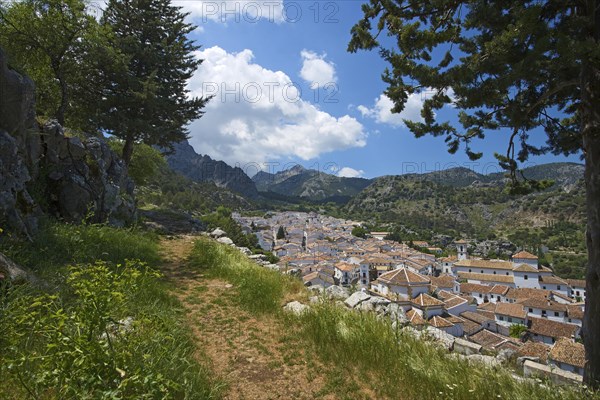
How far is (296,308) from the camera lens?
6.48 meters

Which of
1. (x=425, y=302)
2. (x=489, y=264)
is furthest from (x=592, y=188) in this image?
(x=489, y=264)

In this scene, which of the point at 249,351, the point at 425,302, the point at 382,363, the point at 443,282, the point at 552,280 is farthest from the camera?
the point at 552,280

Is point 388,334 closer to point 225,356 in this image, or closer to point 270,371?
point 270,371

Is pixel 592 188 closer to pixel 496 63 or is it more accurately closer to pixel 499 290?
pixel 496 63

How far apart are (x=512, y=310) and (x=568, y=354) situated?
28.1 m

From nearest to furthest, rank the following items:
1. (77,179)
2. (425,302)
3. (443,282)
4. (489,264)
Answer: (77,179) < (425,302) < (443,282) < (489,264)

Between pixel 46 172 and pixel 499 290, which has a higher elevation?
pixel 46 172

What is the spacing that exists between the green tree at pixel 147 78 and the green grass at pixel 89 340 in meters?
12.1

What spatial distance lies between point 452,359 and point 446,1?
5.90 metres

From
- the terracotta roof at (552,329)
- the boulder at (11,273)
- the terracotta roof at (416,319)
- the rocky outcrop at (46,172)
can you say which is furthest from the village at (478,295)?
the rocky outcrop at (46,172)

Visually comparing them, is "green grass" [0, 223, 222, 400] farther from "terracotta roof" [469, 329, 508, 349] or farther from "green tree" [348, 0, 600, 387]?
"terracotta roof" [469, 329, 508, 349]

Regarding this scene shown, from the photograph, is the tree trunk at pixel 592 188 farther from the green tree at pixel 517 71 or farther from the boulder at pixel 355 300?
the boulder at pixel 355 300

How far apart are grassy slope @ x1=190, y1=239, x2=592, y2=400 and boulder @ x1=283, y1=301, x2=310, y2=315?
19 cm

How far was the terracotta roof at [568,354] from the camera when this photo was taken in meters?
17.5
